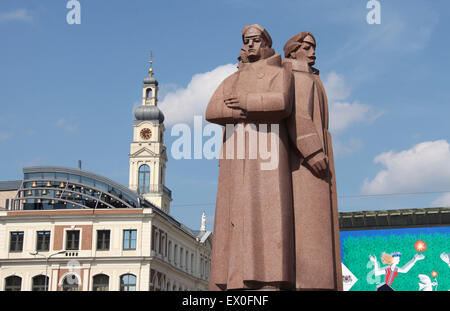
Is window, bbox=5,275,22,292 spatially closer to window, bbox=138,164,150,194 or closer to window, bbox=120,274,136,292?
window, bbox=120,274,136,292

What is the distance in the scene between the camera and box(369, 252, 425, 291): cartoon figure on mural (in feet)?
191

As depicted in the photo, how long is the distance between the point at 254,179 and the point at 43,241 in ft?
184

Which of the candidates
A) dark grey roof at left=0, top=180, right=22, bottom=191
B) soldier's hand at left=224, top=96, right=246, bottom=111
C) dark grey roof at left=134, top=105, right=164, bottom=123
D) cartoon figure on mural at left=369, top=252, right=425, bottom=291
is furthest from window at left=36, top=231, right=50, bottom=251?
soldier's hand at left=224, top=96, right=246, bottom=111

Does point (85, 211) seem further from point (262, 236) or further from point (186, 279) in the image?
point (262, 236)

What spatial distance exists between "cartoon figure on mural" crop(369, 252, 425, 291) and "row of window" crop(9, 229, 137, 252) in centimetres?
2172

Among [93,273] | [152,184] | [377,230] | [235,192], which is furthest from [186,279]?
[235,192]

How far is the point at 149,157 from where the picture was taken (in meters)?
111

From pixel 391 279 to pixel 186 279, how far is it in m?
24.7

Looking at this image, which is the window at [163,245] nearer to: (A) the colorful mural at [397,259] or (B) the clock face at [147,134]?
(A) the colorful mural at [397,259]

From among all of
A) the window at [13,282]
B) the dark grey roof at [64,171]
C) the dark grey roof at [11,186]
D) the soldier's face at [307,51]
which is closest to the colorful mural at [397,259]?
the dark grey roof at [64,171]

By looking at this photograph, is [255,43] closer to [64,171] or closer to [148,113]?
[64,171]

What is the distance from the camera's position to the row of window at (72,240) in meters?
60.8

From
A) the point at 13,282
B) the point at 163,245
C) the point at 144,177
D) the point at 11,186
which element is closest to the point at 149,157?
the point at 144,177

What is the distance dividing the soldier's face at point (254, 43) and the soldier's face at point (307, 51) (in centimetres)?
89
